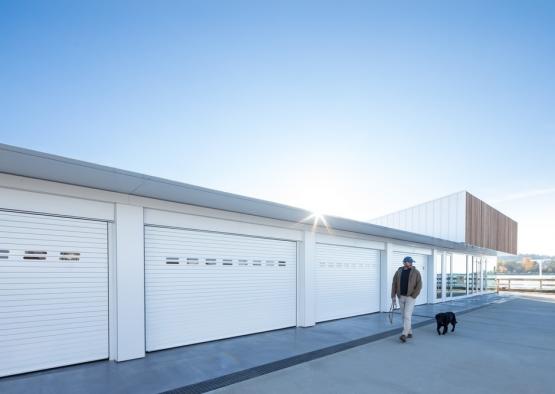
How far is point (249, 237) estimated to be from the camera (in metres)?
7.27

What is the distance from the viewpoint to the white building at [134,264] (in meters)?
4.33

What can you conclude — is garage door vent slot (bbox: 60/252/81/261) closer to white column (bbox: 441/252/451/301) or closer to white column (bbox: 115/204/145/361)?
white column (bbox: 115/204/145/361)

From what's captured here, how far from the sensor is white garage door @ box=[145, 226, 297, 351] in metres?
5.71

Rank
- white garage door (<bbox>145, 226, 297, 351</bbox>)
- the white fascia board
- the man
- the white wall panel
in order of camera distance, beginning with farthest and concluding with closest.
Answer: the white wall panel < the white fascia board < the man < white garage door (<bbox>145, 226, 297, 351</bbox>)

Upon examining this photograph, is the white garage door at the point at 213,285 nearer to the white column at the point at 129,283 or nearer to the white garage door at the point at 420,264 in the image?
the white column at the point at 129,283

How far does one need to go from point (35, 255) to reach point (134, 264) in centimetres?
134

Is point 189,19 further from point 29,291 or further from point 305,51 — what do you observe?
point 29,291

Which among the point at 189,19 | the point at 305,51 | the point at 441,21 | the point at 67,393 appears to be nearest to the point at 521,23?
the point at 441,21

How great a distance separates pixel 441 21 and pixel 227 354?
824cm

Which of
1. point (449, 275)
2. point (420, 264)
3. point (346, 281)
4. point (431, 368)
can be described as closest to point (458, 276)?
point (449, 275)

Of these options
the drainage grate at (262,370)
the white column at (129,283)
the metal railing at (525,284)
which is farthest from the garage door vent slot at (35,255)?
the metal railing at (525,284)

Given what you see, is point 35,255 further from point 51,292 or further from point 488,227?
point 488,227

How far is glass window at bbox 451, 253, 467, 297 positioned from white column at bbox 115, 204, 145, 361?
51.1 ft

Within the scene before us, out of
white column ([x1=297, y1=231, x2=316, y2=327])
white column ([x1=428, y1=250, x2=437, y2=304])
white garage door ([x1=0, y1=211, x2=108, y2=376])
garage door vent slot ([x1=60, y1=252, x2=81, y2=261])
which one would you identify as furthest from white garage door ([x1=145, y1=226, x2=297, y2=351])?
white column ([x1=428, y1=250, x2=437, y2=304])
